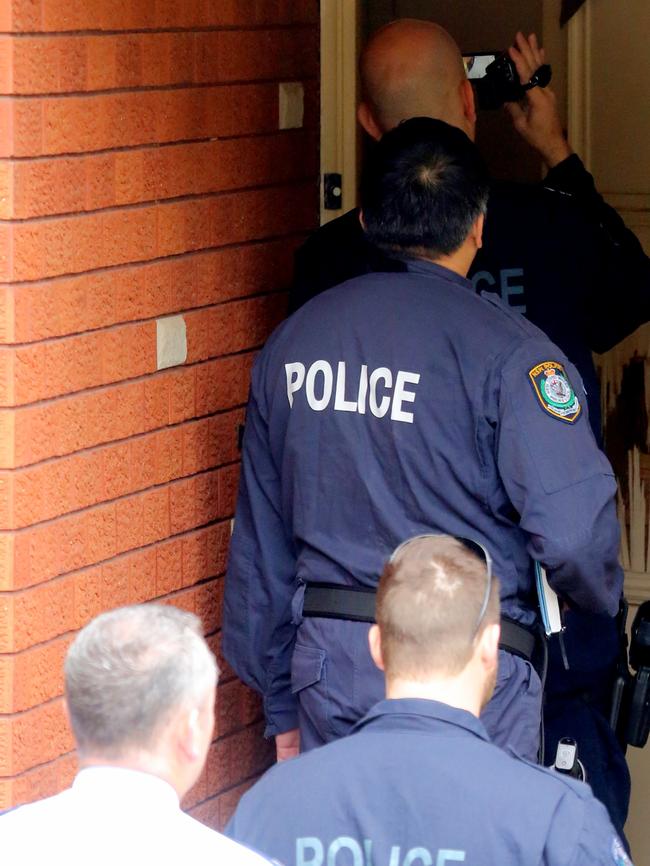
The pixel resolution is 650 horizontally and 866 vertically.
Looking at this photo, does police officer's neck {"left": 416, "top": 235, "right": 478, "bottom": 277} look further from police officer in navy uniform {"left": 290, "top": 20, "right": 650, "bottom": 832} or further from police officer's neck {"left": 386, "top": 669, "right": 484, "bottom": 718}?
police officer's neck {"left": 386, "top": 669, "right": 484, "bottom": 718}

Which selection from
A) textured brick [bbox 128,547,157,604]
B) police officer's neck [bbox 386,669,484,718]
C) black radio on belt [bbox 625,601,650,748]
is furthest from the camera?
black radio on belt [bbox 625,601,650,748]

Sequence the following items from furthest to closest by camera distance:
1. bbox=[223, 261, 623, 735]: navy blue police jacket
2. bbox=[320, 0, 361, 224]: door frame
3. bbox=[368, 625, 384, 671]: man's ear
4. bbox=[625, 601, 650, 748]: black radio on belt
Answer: bbox=[320, 0, 361, 224]: door frame
bbox=[625, 601, 650, 748]: black radio on belt
bbox=[223, 261, 623, 735]: navy blue police jacket
bbox=[368, 625, 384, 671]: man's ear

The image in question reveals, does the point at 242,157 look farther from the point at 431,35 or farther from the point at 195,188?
the point at 431,35

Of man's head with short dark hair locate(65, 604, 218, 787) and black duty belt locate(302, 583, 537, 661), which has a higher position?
man's head with short dark hair locate(65, 604, 218, 787)

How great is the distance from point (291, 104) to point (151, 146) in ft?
2.11

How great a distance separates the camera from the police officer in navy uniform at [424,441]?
9.18ft

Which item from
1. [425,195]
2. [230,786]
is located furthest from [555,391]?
[230,786]

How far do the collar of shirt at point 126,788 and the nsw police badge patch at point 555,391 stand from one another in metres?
1.21

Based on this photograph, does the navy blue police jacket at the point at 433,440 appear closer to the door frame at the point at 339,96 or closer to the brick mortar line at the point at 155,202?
the brick mortar line at the point at 155,202

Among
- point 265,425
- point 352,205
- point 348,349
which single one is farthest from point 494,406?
point 352,205

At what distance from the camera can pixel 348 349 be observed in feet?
9.65

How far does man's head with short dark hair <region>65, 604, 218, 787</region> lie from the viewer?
182 cm

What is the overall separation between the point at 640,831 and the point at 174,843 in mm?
2779

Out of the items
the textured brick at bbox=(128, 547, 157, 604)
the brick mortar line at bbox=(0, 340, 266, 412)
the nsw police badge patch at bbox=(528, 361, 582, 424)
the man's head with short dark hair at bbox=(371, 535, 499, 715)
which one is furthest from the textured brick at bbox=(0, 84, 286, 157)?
the man's head with short dark hair at bbox=(371, 535, 499, 715)
